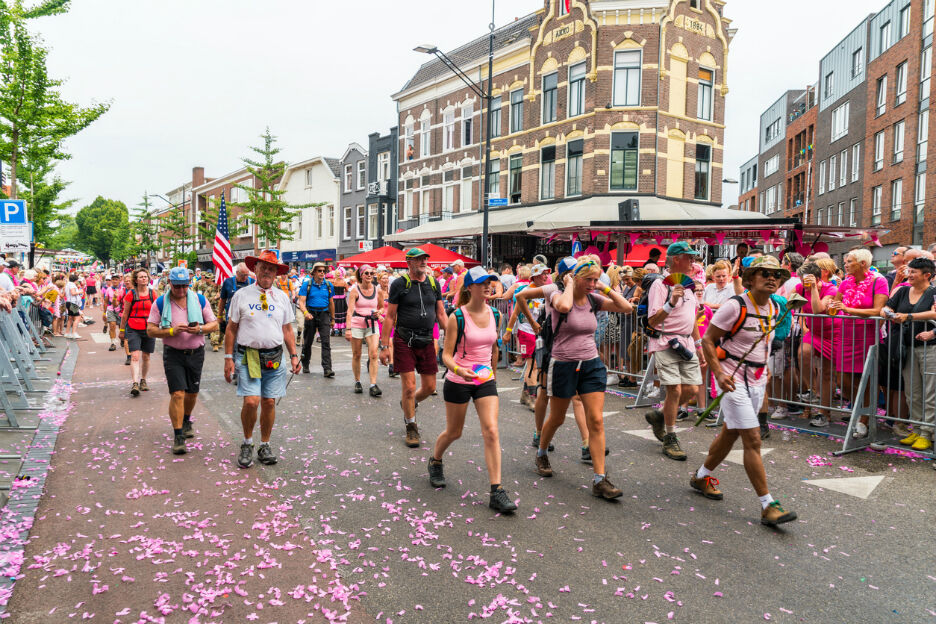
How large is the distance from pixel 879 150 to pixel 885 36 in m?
6.07

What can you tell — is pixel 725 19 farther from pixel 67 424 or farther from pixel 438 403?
pixel 67 424

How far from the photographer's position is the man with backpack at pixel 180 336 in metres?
6.35

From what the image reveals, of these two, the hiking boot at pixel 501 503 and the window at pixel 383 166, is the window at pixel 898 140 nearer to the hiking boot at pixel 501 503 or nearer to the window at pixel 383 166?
the window at pixel 383 166

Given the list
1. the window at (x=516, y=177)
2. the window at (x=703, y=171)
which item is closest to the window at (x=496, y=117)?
the window at (x=516, y=177)

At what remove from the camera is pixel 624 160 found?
24234mm

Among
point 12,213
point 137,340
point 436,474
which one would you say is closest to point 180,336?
point 436,474

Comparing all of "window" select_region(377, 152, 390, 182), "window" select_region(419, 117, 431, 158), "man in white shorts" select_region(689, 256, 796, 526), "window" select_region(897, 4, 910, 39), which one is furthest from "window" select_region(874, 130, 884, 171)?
"man in white shorts" select_region(689, 256, 796, 526)

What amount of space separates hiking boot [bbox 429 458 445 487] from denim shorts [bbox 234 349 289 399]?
158 cm

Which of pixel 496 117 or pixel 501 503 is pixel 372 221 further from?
pixel 501 503

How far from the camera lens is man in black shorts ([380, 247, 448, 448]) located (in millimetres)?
6777

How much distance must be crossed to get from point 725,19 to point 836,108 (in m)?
22.7

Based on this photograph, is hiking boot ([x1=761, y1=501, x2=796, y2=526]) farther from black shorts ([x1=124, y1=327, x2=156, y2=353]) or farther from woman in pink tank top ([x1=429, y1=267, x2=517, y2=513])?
black shorts ([x1=124, y1=327, x2=156, y2=353])

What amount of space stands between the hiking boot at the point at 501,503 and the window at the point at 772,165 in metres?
60.6

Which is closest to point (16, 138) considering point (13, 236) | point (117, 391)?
point (13, 236)
